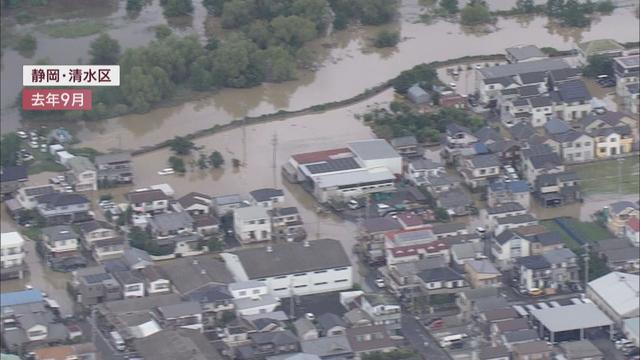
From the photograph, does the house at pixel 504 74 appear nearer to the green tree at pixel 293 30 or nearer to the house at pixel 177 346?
the green tree at pixel 293 30

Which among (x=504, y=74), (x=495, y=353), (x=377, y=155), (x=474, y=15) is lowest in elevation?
(x=495, y=353)

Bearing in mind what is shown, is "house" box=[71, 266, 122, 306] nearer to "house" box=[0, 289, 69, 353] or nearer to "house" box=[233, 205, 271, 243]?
"house" box=[0, 289, 69, 353]

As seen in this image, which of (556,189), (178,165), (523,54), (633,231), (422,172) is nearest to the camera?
(633,231)

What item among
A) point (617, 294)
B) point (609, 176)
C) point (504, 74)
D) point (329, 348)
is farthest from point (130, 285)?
point (504, 74)

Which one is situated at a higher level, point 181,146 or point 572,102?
point 572,102

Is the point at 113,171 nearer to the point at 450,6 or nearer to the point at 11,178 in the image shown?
the point at 11,178

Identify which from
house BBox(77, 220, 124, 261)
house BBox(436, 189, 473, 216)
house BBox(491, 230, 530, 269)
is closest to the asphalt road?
house BBox(491, 230, 530, 269)
